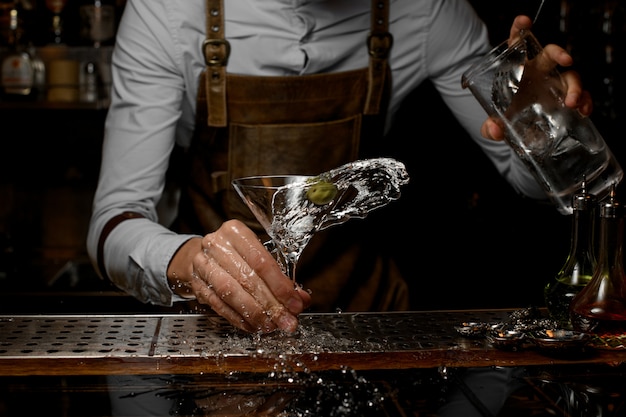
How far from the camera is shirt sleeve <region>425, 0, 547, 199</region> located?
2.27 metres

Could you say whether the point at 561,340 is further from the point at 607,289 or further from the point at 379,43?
the point at 379,43

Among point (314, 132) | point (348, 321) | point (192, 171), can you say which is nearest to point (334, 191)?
point (348, 321)

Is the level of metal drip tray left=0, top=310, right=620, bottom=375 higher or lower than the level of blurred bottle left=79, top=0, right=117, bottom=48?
lower

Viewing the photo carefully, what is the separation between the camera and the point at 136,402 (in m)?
1.12

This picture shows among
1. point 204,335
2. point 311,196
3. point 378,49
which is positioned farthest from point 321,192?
point 378,49

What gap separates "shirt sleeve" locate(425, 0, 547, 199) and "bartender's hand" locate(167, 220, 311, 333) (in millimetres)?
1046

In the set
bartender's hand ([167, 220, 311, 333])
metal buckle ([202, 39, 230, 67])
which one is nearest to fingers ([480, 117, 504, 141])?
bartender's hand ([167, 220, 311, 333])

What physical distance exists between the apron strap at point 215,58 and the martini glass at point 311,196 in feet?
2.35

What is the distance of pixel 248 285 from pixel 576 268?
22.3 inches

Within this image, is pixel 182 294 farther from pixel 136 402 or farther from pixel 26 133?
pixel 26 133

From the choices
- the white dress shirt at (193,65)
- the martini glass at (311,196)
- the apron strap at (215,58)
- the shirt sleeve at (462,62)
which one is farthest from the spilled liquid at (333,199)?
the shirt sleeve at (462,62)

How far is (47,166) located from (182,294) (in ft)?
6.40

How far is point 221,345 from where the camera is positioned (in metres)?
1.37

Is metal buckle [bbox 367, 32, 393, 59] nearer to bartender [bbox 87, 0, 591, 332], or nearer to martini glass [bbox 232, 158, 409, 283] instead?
bartender [bbox 87, 0, 591, 332]
